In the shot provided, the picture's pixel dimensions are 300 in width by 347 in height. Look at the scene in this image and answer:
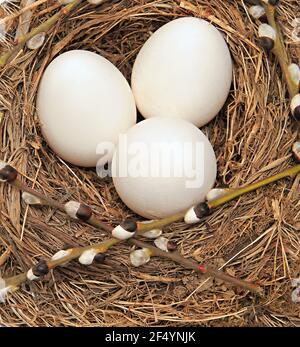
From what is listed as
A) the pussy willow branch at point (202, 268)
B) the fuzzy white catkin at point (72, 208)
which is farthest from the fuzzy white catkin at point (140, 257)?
the fuzzy white catkin at point (72, 208)

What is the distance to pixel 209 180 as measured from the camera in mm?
1257

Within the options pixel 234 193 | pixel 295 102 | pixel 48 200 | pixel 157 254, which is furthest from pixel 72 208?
pixel 295 102

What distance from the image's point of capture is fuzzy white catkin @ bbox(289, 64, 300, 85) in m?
1.23

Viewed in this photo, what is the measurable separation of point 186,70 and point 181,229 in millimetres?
283

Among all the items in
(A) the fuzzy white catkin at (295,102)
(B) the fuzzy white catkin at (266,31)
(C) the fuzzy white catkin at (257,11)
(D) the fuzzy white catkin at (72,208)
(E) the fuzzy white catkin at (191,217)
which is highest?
(C) the fuzzy white catkin at (257,11)

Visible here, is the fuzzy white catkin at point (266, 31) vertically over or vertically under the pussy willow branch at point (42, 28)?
under

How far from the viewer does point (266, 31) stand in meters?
1.24

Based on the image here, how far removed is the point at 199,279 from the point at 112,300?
0.15m

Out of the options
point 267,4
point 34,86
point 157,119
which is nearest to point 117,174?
point 157,119

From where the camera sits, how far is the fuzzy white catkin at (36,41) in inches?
49.9

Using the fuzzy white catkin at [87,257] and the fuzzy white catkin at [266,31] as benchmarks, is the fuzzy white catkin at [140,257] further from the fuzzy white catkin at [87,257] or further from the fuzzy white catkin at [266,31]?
the fuzzy white catkin at [266,31]

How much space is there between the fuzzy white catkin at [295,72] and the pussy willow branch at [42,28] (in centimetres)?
40

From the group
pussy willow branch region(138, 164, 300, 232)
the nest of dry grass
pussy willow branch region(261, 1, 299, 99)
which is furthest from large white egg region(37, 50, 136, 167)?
pussy willow branch region(261, 1, 299, 99)

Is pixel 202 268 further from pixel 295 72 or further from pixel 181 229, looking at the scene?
pixel 295 72
